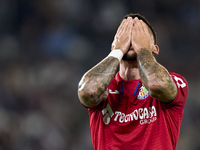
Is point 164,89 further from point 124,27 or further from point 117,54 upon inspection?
point 124,27

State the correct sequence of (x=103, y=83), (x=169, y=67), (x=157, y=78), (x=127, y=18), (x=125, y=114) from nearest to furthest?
(x=157, y=78) → (x=103, y=83) → (x=125, y=114) → (x=127, y=18) → (x=169, y=67)

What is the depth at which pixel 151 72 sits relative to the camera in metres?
1.73

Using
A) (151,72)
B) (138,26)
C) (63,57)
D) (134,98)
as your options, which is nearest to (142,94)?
(134,98)

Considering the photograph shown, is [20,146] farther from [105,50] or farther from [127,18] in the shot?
[127,18]

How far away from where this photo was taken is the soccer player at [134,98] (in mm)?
A: 1736

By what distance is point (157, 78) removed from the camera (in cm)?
167

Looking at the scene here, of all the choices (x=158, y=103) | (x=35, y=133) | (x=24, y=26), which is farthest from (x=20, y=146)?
(x=158, y=103)

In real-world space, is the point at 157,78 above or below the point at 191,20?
below

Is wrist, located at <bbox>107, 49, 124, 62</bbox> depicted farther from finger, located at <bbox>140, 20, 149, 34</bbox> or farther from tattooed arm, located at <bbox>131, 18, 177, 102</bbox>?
finger, located at <bbox>140, 20, 149, 34</bbox>

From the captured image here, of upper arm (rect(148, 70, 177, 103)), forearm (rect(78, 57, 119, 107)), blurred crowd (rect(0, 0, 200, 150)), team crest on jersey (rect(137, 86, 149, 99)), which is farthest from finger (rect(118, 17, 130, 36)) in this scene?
blurred crowd (rect(0, 0, 200, 150))

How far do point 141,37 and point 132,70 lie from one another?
299mm

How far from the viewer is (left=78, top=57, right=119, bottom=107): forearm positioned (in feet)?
5.70

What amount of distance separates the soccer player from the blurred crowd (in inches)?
89.8

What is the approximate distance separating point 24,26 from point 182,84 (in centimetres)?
377
